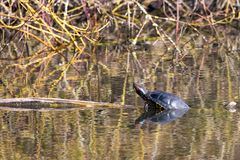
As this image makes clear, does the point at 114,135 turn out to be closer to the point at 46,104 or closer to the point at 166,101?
the point at 166,101

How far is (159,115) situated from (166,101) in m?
0.13

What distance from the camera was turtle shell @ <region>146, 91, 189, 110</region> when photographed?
4.74 metres

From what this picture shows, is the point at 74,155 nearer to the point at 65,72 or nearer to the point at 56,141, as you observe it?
the point at 56,141

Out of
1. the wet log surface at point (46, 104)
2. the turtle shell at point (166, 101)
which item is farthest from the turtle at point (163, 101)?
the wet log surface at point (46, 104)

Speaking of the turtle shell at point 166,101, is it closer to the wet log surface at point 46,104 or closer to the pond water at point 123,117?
the pond water at point 123,117

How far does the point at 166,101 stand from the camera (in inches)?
188

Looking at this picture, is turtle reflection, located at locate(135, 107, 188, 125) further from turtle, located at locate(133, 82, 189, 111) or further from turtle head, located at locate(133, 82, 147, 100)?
turtle head, located at locate(133, 82, 147, 100)

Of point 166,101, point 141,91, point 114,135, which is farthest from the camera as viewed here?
point 141,91

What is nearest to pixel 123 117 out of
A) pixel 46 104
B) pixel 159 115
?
pixel 159 115

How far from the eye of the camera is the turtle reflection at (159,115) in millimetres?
4496

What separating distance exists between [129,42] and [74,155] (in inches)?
195

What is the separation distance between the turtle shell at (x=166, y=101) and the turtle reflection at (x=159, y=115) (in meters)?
0.02

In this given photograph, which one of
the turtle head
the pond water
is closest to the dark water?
the pond water

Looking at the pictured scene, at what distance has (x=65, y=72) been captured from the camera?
648 cm
